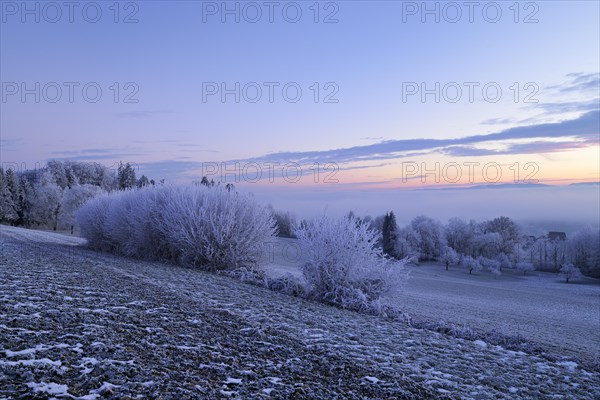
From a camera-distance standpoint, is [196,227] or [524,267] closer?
[196,227]

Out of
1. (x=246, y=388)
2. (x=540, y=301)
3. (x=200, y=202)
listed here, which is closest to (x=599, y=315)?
(x=540, y=301)

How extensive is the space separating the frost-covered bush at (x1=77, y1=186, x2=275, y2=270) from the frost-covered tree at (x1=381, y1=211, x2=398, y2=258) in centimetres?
5500

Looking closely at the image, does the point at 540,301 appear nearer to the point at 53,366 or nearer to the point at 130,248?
the point at 130,248

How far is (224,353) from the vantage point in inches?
251

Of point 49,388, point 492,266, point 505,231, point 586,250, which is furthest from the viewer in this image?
point 505,231

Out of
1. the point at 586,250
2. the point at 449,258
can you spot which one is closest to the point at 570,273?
the point at 586,250

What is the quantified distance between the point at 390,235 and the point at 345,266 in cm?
6277

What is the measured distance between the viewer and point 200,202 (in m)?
22.2

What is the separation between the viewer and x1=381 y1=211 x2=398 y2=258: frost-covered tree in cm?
7496

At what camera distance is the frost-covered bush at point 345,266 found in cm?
1474

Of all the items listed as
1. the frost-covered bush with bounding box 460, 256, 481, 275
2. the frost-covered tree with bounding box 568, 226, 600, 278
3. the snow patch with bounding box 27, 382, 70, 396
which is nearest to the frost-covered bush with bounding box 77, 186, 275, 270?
the snow patch with bounding box 27, 382, 70, 396

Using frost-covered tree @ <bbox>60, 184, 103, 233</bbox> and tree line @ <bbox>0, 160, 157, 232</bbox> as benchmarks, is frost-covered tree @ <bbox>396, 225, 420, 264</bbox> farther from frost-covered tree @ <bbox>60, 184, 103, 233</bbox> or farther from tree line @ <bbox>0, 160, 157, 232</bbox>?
frost-covered tree @ <bbox>60, 184, 103, 233</bbox>

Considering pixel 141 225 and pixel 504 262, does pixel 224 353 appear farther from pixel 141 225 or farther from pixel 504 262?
pixel 504 262

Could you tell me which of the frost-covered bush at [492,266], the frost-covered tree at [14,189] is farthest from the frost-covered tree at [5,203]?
the frost-covered bush at [492,266]
